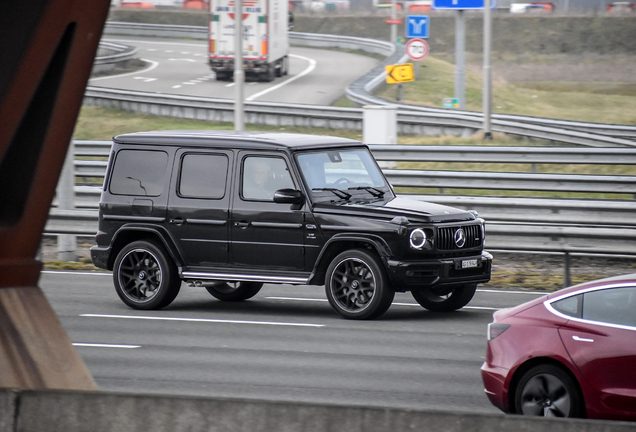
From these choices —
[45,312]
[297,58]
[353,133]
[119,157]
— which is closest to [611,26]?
[297,58]

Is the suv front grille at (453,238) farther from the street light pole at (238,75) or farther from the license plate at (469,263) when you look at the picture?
the street light pole at (238,75)

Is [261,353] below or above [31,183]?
below

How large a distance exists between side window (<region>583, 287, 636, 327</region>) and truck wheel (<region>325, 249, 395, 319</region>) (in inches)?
159

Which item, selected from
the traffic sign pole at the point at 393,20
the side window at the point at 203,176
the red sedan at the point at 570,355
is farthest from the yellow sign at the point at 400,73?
the red sedan at the point at 570,355

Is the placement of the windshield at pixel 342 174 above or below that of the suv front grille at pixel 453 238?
above

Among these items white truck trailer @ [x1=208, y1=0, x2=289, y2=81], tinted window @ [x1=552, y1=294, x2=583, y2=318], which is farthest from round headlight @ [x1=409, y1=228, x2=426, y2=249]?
white truck trailer @ [x1=208, y1=0, x2=289, y2=81]

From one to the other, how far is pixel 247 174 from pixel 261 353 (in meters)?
2.69

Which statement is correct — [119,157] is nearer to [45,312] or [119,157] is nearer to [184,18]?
[45,312]

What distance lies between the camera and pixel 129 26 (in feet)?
232

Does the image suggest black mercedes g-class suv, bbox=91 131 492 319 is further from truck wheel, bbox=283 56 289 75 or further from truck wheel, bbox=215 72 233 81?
truck wheel, bbox=283 56 289 75

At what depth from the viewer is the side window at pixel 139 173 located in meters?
12.1

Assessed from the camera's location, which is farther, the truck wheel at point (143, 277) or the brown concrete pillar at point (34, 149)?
the truck wheel at point (143, 277)

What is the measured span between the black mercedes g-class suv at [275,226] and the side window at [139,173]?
12mm

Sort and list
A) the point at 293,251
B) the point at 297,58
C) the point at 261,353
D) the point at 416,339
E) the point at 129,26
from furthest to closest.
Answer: the point at 129,26 < the point at 297,58 < the point at 293,251 < the point at 416,339 < the point at 261,353
